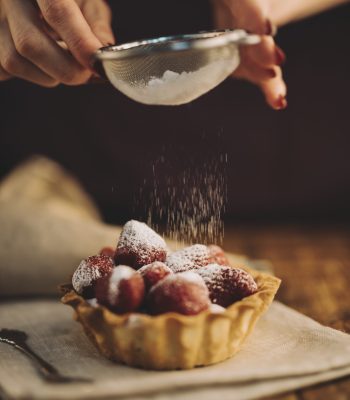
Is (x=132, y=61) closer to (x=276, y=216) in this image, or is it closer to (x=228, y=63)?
(x=228, y=63)

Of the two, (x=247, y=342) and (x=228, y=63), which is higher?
(x=228, y=63)

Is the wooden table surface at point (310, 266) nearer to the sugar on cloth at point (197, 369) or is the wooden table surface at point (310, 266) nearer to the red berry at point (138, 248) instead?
the sugar on cloth at point (197, 369)

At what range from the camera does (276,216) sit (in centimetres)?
289

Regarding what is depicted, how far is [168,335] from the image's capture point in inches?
39.7

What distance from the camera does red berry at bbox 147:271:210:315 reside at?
1020 mm

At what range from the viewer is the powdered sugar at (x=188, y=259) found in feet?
3.86

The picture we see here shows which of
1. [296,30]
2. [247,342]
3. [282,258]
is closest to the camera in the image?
[247,342]

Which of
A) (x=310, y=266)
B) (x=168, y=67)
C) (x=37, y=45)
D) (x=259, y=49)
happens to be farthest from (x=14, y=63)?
(x=310, y=266)

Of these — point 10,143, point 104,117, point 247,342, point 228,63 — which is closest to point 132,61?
point 228,63

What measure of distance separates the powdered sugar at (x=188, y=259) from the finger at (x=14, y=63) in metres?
0.50

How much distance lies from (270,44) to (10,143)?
6.06ft

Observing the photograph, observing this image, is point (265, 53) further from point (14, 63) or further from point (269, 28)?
point (14, 63)

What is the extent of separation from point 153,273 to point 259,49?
691 millimetres

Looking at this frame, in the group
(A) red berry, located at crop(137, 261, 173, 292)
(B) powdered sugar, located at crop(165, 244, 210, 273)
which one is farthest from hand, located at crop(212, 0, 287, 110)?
(A) red berry, located at crop(137, 261, 173, 292)
